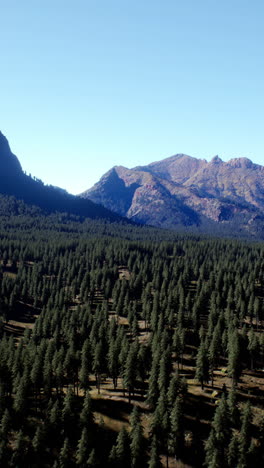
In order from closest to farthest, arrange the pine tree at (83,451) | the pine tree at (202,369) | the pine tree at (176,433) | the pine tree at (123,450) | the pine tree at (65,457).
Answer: the pine tree at (65,457) → the pine tree at (83,451) → the pine tree at (123,450) → the pine tree at (176,433) → the pine tree at (202,369)

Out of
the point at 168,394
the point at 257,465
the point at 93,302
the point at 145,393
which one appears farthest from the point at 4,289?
the point at 257,465

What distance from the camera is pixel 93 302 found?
6363 inches

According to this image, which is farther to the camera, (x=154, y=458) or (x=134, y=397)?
(x=134, y=397)

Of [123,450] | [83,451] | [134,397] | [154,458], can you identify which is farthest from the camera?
[134,397]

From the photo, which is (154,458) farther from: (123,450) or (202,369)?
(202,369)

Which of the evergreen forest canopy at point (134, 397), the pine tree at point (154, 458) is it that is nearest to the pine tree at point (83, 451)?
the evergreen forest canopy at point (134, 397)

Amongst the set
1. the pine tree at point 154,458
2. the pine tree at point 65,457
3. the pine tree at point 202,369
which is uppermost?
the pine tree at point 202,369

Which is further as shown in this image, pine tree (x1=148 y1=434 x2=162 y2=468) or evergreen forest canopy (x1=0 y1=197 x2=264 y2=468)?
evergreen forest canopy (x1=0 y1=197 x2=264 y2=468)

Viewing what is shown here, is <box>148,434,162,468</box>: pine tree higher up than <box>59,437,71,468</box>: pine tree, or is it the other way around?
<box>148,434,162,468</box>: pine tree

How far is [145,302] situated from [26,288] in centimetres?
6326

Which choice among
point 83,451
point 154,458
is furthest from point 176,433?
point 83,451

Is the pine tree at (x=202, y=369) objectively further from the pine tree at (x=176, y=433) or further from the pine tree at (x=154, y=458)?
the pine tree at (x=154, y=458)

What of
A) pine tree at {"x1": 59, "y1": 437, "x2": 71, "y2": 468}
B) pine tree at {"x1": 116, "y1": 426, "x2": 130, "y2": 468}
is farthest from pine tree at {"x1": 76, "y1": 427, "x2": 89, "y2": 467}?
pine tree at {"x1": 116, "y1": 426, "x2": 130, "y2": 468}

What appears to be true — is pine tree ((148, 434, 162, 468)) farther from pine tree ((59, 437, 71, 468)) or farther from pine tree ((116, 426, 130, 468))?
pine tree ((59, 437, 71, 468))
